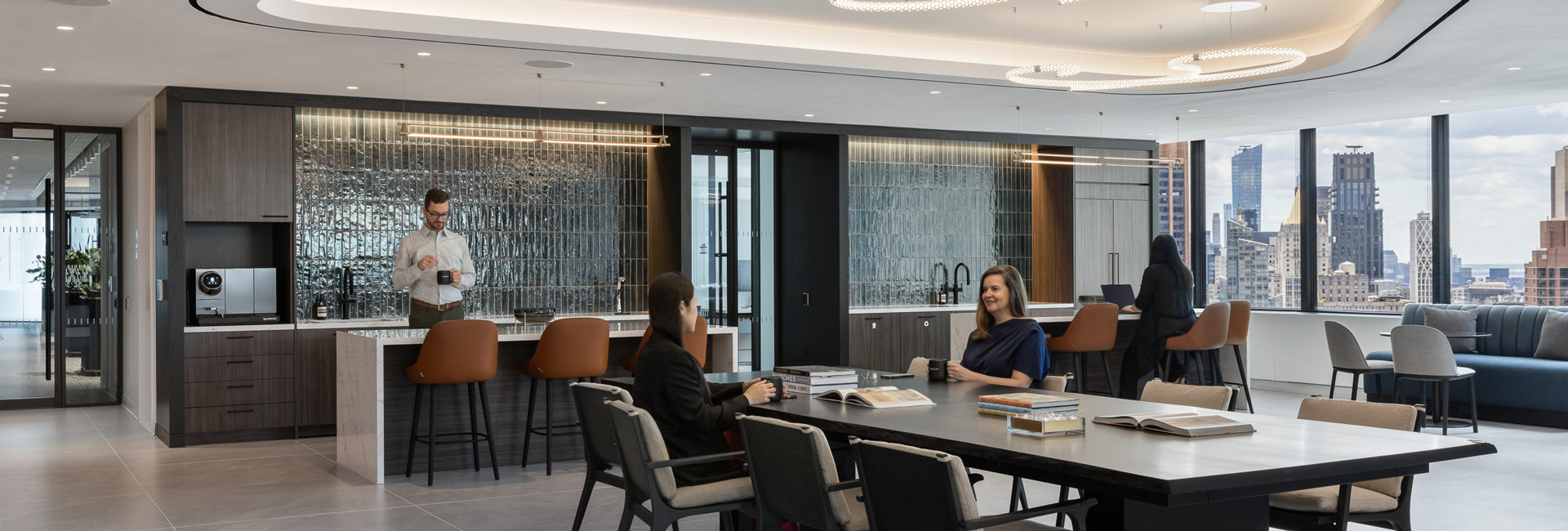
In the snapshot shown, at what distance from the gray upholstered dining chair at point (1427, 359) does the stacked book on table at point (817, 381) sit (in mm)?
5043

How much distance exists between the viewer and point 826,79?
25.5 feet

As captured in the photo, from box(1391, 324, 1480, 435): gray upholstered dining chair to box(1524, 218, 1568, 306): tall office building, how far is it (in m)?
2.00

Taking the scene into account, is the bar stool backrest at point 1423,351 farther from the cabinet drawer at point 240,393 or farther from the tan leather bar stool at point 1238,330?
the cabinet drawer at point 240,393

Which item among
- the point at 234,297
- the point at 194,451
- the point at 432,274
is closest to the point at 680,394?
the point at 432,274

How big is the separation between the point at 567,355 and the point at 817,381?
7.96ft

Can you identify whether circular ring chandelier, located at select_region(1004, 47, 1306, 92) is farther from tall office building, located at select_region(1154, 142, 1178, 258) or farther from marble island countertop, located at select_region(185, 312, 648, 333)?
tall office building, located at select_region(1154, 142, 1178, 258)

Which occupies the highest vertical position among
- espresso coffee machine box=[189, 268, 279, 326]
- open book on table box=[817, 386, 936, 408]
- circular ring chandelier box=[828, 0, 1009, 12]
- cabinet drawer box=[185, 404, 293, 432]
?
circular ring chandelier box=[828, 0, 1009, 12]

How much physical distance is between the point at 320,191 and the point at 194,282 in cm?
104

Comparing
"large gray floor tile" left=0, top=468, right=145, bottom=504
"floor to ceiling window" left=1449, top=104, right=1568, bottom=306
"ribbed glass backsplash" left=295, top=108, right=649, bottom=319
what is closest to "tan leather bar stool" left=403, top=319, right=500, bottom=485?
"large gray floor tile" left=0, top=468, right=145, bottom=504

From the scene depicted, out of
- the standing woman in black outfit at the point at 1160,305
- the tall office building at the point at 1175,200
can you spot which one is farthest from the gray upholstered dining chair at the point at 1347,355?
the tall office building at the point at 1175,200

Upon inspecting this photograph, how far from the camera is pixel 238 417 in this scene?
793 cm

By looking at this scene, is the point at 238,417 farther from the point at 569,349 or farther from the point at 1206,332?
the point at 1206,332

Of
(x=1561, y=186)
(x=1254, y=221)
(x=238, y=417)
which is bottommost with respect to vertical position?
(x=238, y=417)

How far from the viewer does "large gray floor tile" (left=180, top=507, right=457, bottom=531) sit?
17.1 feet
